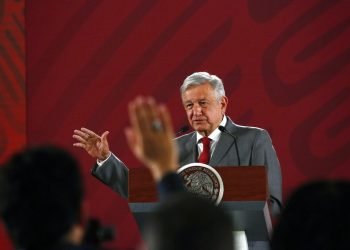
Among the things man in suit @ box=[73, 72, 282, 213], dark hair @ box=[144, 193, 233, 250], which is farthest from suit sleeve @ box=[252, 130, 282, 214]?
dark hair @ box=[144, 193, 233, 250]

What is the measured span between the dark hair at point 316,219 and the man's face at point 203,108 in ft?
7.20

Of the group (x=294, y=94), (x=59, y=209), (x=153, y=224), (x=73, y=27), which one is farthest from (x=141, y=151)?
(x=73, y=27)

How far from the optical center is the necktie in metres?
3.30

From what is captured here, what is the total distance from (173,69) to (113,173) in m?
1.83

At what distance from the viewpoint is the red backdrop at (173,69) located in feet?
15.8

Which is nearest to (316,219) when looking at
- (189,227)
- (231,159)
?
(189,227)

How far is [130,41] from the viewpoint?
A: 16.8ft

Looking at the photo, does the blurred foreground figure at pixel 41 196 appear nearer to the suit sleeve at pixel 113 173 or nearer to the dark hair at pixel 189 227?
the dark hair at pixel 189 227

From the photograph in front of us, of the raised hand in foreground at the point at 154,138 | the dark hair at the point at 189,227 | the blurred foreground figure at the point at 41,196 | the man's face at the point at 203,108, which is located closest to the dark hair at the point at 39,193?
the blurred foreground figure at the point at 41,196

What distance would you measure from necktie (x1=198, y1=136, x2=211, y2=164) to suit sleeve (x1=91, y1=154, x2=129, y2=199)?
0.33 metres

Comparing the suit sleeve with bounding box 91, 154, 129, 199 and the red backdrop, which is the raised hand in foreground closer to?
the suit sleeve with bounding box 91, 154, 129, 199

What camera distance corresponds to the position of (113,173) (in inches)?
130

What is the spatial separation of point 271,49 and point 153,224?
154 inches

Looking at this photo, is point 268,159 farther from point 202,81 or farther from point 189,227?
point 189,227
